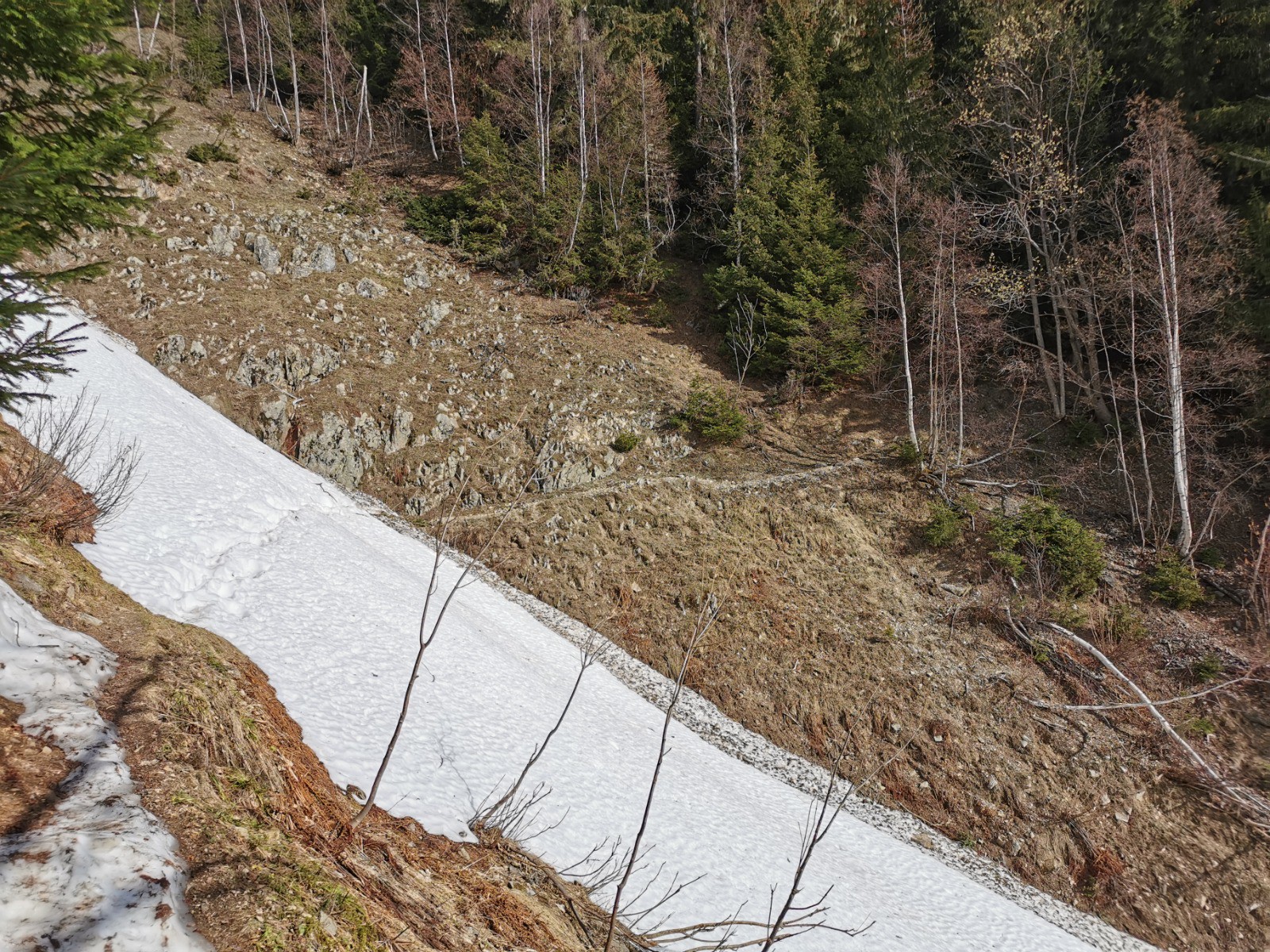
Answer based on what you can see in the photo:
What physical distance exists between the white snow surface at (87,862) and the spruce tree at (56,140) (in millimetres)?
2715

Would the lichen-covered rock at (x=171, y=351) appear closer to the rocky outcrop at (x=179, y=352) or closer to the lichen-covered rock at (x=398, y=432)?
the rocky outcrop at (x=179, y=352)

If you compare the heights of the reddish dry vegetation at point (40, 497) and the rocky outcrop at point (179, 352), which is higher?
the rocky outcrop at point (179, 352)

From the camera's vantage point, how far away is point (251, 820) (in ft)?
9.40

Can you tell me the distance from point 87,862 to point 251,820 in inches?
29.9

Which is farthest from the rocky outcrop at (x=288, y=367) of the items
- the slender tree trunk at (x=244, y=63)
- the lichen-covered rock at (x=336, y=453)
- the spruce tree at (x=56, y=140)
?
the slender tree trunk at (x=244, y=63)

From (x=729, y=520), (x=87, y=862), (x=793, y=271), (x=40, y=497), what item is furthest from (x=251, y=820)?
(x=793, y=271)

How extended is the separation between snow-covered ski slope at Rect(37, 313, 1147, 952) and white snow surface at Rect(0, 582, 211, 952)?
7.76ft

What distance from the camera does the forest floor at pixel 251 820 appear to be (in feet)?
7.79

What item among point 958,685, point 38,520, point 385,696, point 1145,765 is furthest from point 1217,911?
point 38,520

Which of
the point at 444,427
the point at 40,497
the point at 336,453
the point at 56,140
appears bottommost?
the point at 40,497

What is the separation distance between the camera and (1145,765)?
400 inches

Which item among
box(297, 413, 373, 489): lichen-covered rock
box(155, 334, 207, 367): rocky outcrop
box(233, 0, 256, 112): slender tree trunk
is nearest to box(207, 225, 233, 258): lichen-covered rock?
box(155, 334, 207, 367): rocky outcrop

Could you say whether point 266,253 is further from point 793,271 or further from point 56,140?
point 793,271

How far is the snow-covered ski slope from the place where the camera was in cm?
619
